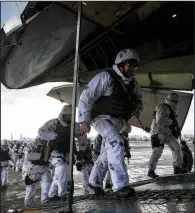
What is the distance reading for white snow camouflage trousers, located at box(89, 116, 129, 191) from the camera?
3215 mm

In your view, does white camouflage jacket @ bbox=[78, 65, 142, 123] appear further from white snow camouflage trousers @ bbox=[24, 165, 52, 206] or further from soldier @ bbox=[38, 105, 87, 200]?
white snow camouflage trousers @ bbox=[24, 165, 52, 206]

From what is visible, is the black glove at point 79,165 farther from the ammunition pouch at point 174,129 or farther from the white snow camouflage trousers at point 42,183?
the ammunition pouch at point 174,129

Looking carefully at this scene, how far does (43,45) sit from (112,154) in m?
3.39

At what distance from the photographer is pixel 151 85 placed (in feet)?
27.3

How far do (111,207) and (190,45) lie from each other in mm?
4890

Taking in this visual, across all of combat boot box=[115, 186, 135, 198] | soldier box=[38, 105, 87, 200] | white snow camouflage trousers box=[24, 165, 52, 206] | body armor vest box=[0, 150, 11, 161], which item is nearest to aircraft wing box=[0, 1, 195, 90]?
soldier box=[38, 105, 87, 200]

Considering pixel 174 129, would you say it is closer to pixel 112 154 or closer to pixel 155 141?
pixel 155 141

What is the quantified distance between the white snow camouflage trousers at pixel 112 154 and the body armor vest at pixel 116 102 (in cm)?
7

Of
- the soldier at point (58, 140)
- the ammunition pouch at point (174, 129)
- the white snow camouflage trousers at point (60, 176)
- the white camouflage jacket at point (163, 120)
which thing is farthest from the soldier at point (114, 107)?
the ammunition pouch at point (174, 129)

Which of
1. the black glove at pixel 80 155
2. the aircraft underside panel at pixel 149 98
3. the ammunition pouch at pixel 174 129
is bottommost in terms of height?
the black glove at pixel 80 155

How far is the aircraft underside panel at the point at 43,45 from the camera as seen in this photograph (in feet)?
17.9

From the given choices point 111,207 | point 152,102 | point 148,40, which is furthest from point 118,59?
point 152,102

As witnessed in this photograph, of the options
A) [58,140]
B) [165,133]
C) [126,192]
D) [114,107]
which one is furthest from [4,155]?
[126,192]

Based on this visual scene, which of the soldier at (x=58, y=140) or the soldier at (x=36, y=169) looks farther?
the soldier at (x=36, y=169)
